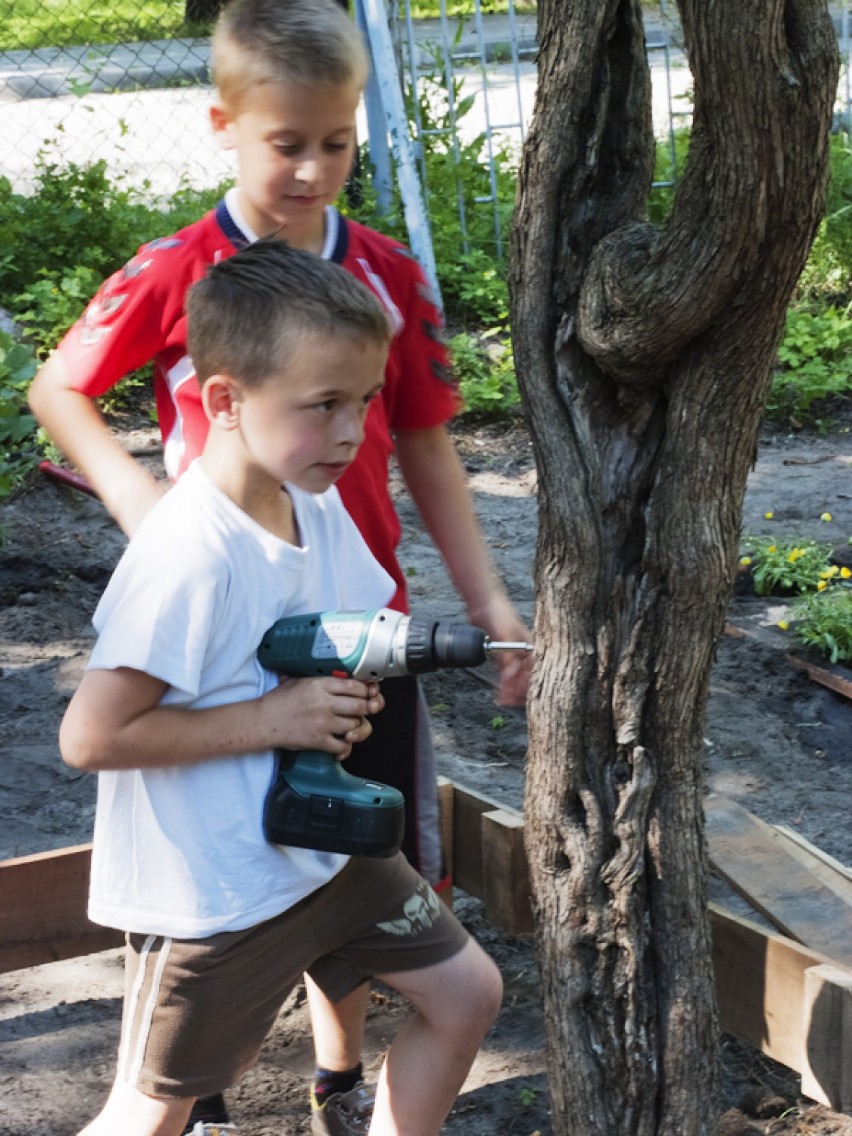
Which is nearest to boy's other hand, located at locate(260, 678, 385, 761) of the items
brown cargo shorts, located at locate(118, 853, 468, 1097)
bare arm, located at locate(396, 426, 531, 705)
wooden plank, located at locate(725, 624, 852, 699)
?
brown cargo shorts, located at locate(118, 853, 468, 1097)

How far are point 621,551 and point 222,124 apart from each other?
0.94 meters

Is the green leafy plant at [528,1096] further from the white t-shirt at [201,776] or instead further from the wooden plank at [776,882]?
the white t-shirt at [201,776]

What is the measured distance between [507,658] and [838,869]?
0.86m

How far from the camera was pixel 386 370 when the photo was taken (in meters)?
2.30

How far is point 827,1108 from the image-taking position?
242 cm

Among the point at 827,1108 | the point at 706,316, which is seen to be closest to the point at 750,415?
the point at 706,316

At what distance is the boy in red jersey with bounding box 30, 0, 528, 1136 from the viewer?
2.12m

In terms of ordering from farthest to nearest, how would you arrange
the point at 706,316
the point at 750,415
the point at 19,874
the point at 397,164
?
the point at 397,164 < the point at 19,874 < the point at 750,415 < the point at 706,316

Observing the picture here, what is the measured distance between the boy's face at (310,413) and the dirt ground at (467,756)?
1.36 meters

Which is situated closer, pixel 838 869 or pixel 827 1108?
pixel 827 1108

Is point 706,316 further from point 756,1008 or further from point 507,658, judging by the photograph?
point 756,1008

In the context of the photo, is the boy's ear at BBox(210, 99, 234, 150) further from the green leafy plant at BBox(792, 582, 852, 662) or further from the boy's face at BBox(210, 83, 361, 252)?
the green leafy plant at BBox(792, 582, 852, 662)

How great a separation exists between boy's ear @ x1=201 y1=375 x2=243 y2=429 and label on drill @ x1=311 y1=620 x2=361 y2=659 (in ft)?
1.02

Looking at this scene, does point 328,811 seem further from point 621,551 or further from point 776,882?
point 776,882
